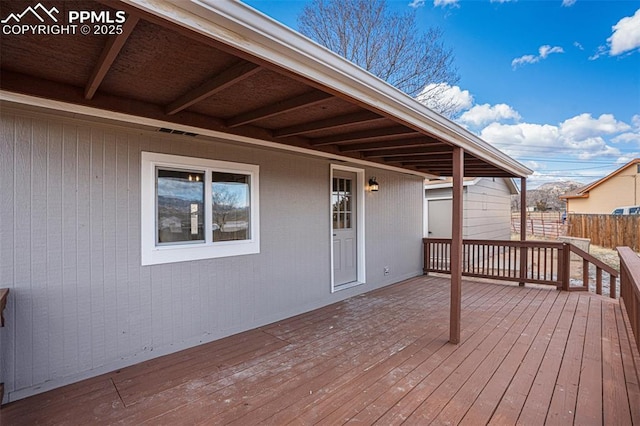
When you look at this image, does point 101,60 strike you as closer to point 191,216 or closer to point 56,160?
point 56,160

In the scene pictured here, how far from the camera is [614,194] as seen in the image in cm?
1656

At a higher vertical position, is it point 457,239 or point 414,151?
point 414,151

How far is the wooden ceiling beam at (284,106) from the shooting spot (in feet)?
7.68

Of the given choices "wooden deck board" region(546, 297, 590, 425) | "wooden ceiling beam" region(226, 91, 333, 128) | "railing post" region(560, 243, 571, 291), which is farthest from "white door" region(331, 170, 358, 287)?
"railing post" region(560, 243, 571, 291)

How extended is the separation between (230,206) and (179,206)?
1.86 ft

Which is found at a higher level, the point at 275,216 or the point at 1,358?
the point at 275,216

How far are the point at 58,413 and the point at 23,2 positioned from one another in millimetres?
2444

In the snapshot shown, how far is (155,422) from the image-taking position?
1.96 metres

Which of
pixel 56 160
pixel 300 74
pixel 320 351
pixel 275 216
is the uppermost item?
pixel 300 74

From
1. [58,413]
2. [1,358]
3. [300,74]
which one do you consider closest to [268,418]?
[58,413]

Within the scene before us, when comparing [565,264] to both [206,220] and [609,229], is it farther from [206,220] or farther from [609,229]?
[609,229]

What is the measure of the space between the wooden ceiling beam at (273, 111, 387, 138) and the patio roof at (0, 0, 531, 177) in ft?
0.03

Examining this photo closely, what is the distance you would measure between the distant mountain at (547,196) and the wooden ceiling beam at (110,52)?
34.6 metres

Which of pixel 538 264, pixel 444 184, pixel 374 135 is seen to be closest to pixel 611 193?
pixel 444 184
